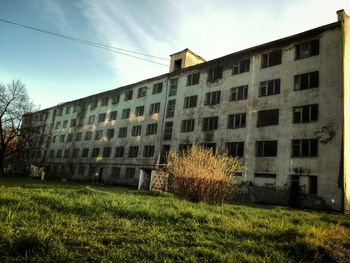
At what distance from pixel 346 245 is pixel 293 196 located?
17.5 m

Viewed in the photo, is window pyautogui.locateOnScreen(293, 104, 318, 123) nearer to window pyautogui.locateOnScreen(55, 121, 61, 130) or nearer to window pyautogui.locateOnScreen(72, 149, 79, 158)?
window pyautogui.locateOnScreen(72, 149, 79, 158)

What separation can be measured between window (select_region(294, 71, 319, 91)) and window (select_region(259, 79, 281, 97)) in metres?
1.59

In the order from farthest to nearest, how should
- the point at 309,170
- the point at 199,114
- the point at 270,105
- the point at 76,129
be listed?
the point at 76,129 < the point at 199,114 < the point at 270,105 < the point at 309,170

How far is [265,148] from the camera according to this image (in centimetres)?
2627

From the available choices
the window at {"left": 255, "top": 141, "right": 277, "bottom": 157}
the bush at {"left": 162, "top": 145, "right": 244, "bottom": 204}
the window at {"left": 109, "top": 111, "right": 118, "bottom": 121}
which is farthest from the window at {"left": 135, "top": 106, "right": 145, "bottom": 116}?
the bush at {"left": 162, "top": 145, "right": 244, "bottom": 204}

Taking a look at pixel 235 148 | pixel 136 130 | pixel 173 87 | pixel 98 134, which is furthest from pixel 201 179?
pixel 98 134

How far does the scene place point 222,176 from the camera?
49.6 ft

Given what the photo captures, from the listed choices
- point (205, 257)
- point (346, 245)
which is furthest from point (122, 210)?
point (346, 245)

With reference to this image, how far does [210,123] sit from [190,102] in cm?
429

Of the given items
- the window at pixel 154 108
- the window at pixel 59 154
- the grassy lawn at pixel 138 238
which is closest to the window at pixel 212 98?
the window at pixel 154 108

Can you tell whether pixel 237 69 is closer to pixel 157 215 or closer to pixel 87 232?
pixel 157 215

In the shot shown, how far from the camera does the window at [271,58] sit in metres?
27.6

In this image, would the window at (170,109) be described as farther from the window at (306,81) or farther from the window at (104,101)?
the window at (306,81)

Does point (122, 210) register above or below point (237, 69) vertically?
below
